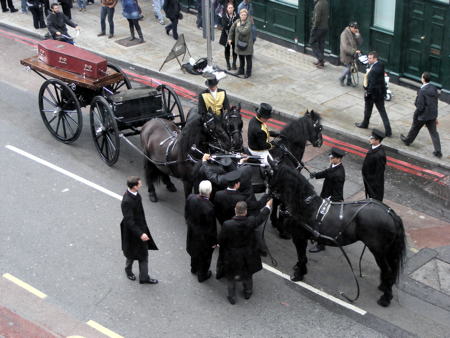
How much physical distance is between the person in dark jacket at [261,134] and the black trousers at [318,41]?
22.8 feet

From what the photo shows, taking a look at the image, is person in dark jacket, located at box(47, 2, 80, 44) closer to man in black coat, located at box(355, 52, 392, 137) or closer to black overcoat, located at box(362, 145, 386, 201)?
man in black coat, located at box(355, 52, 392, 137)

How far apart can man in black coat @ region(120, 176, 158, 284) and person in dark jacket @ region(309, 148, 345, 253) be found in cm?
256

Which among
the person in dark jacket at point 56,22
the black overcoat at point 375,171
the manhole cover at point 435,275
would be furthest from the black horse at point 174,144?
the person in dark jacket at point 56,22

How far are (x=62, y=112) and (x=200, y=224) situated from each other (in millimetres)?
5365

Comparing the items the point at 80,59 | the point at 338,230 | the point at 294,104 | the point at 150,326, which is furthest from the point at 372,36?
the point at 150,326

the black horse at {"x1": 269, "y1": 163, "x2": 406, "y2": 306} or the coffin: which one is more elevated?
the coffin

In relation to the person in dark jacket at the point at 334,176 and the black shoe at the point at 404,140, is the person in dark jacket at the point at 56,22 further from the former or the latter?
the person in dark jacket at the point at 334,176

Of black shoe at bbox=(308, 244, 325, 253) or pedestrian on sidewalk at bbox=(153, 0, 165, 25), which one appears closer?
black shoe at bbox=(308, 244, 325, 253)

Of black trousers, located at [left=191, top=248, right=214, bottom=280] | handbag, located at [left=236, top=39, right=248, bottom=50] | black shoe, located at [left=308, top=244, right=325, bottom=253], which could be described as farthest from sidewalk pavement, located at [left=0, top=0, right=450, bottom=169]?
black trousers, located at [left=191, top=248, right=214, bottom=280]

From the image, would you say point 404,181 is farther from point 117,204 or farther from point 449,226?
point 117,204

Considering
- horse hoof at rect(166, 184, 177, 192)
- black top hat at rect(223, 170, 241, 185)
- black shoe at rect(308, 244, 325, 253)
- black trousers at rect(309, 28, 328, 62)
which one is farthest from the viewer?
black trousers at rect(309, 28, 328, 62)

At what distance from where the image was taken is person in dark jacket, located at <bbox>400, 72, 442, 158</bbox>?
45.1ft

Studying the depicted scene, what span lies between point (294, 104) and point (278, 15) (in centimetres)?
393

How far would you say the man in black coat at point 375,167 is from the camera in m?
11.3
